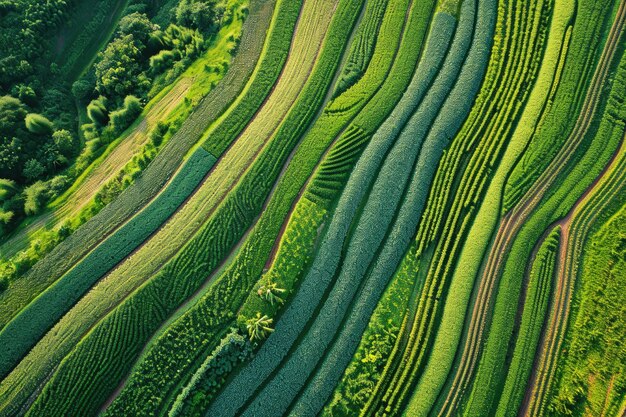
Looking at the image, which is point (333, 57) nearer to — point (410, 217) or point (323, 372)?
point (410, 217)

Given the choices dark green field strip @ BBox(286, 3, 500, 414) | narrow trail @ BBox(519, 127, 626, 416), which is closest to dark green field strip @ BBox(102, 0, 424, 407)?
dark green field strip @ BBox(286, 3, 500, 414)

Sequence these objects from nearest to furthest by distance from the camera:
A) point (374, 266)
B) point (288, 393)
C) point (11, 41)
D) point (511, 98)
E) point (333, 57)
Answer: point (288, 393)
point (374, 266)
point (511, 98)
point (333, 57)
point (11, 41)

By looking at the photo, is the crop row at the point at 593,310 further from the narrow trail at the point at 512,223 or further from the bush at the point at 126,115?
the bush at the point at 126,115

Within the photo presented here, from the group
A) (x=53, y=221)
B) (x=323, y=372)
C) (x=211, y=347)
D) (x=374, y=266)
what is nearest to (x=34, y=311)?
(x=53, y=221)

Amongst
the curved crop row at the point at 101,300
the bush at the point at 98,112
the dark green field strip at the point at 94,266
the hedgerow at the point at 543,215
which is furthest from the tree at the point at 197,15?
the hedgerow at the point at 543,215

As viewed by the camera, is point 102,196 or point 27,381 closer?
point 27,381

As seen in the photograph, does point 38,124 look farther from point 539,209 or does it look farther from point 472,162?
point 539,209

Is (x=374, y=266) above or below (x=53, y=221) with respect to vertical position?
above
